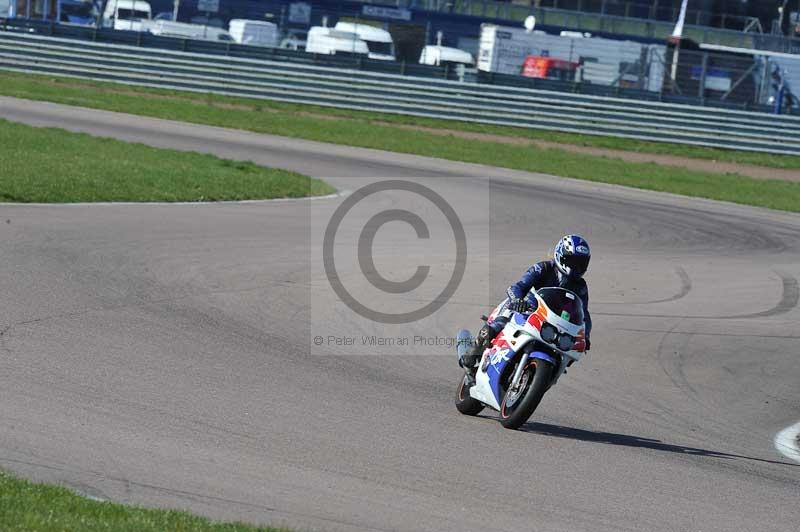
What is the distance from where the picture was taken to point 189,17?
40.3 m

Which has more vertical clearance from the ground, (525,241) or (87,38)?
(87,38)

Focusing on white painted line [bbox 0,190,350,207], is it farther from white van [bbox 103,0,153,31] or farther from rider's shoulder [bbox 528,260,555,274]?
white van [bbox 103,0,153,31]

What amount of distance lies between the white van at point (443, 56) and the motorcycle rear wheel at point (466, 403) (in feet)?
102

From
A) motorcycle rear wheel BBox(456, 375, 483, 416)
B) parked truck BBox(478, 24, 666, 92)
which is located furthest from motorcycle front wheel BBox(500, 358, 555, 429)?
parked truck BBox(478, 24, 666, 92)

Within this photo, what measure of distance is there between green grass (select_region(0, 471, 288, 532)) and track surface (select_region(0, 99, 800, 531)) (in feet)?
0.97

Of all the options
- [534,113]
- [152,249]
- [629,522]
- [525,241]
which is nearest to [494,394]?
[629,522]

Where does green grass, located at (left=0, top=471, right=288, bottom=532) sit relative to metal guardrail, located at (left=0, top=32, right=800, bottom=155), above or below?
below

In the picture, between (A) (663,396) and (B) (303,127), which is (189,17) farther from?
(A) (663,396)

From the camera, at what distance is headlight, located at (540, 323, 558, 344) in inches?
319

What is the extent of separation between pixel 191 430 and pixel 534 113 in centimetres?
2900

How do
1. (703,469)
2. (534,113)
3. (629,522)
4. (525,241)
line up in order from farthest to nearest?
1. (534,113)
2. (525,241)
3. (703,469)
4. (629,522)

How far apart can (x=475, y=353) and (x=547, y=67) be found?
30.3 m

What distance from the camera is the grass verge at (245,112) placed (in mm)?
31469

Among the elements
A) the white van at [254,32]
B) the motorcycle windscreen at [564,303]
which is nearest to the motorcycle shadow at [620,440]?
the motorcycle windscreen at [564,303]
